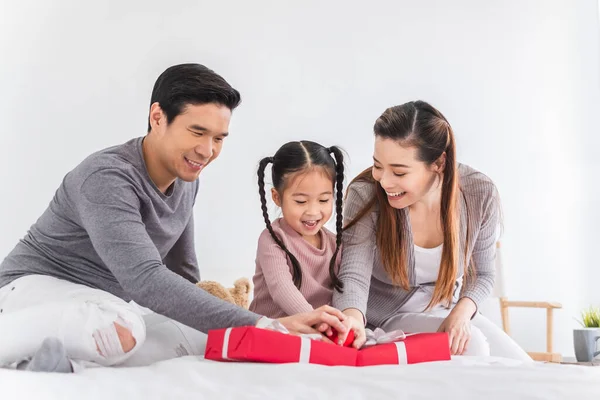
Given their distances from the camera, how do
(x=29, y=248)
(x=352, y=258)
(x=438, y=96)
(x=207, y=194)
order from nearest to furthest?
(x=29, y=248) < (x=352, y=258) < (x=207, y=194) < (x=438, y=96)

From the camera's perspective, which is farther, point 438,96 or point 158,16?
point 438,96

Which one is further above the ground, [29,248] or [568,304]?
[29,248]

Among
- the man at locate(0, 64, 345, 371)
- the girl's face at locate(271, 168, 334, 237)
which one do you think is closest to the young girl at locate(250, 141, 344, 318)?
the girl's face at locate(271, 168, 334, 237)

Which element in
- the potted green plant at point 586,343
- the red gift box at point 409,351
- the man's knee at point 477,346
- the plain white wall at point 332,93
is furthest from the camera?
the potted green plant at point 586,343

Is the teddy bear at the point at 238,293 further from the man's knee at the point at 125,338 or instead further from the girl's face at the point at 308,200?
the man's knee at the point at 125,338

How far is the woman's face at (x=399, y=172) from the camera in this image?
1733 millimetres

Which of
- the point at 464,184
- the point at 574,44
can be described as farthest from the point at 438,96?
the point at 464,184

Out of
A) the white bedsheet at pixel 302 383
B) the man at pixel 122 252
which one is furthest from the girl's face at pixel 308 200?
the white bedsheet at pixel 302 383

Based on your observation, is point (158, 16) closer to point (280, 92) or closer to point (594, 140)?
point (280, 92)

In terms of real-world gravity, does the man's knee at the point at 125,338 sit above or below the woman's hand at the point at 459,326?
above

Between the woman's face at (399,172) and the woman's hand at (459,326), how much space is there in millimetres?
300

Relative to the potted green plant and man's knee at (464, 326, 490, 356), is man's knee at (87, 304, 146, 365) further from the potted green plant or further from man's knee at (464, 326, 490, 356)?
the potted green plant

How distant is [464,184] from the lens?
1.90 metres

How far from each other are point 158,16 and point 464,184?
174 centimetres
